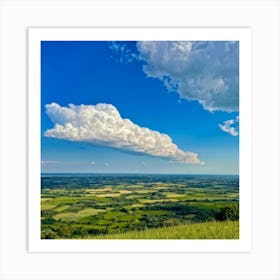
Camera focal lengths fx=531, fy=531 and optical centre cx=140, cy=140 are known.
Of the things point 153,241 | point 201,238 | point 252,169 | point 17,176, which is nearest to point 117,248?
point 153,241

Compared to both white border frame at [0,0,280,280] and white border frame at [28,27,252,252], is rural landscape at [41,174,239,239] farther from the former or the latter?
white border frame at [0,0,280,280]

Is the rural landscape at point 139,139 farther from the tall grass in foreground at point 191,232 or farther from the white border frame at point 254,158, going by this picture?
the white border frame at point 254,158

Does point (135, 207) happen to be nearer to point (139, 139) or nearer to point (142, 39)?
point (139, 139)

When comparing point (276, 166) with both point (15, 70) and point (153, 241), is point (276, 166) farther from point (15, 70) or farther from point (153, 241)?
point (15, 70)

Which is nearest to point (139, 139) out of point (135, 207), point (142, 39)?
point (135, 207)

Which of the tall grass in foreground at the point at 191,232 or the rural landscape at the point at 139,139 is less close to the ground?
the rural landscape at the point at 139,139

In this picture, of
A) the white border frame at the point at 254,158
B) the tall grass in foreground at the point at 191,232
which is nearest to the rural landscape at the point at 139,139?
the tall grass in foreground at the point at 191,232

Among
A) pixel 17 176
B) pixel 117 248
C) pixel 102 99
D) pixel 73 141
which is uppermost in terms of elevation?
pixel 102 99
